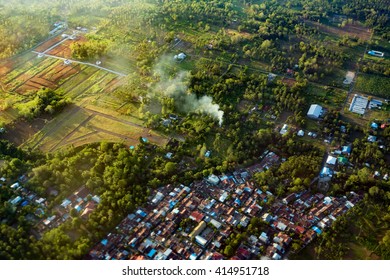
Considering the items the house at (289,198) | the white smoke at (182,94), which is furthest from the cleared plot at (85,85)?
the house at (289,198)

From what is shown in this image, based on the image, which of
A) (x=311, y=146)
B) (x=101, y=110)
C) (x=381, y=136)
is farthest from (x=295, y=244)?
(x=101, y=110)

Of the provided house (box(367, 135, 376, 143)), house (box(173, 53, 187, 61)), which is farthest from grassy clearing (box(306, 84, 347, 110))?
house (box(173, 53, 187, 61))

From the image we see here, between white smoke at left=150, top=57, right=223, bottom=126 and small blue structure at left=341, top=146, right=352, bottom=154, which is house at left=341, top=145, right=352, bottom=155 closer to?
small blue structure at left=341, top=146, right=352, bottom=154

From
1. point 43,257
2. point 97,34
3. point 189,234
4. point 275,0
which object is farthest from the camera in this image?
point 275,0

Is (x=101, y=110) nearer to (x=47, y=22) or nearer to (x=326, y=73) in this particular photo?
(x=47, y=22)

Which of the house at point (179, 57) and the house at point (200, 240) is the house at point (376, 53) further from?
the house at point (200, 240)
